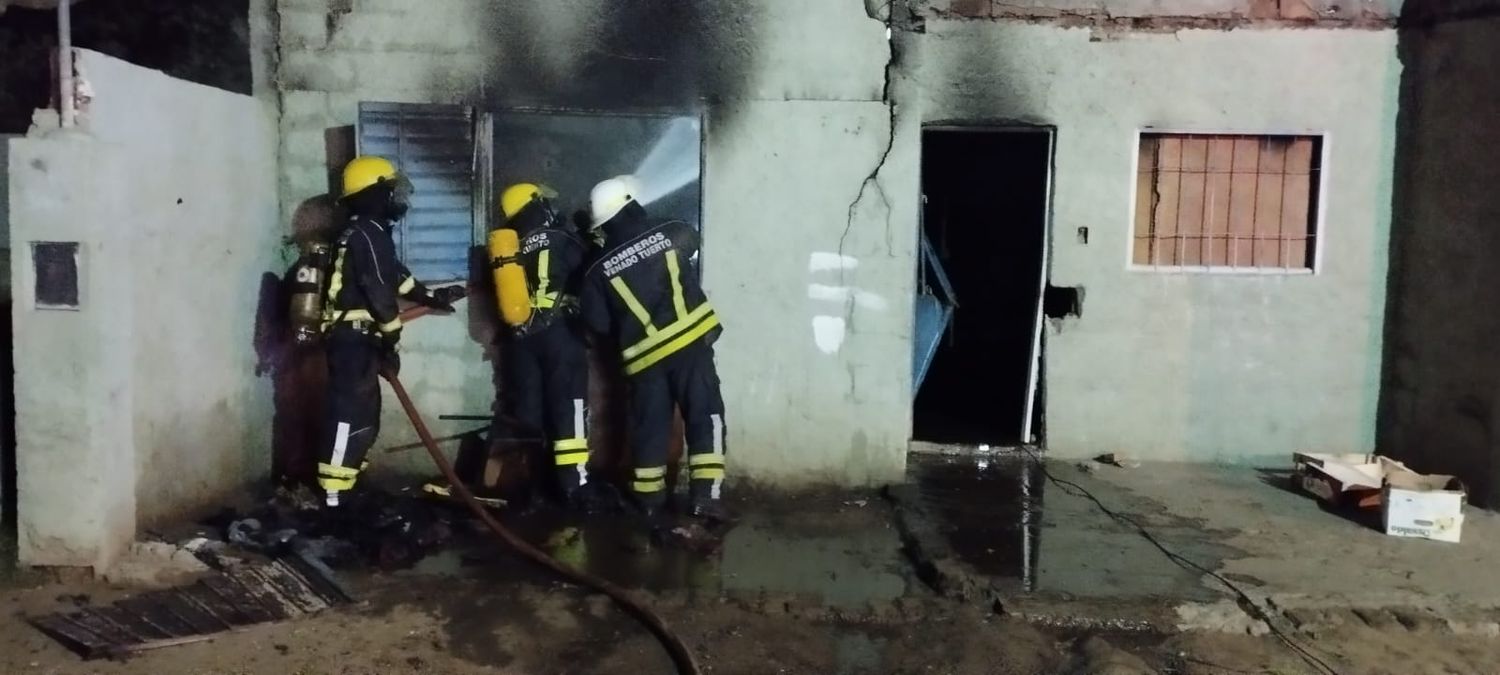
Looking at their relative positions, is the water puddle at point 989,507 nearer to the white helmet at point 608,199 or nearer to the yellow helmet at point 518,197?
the white helmet at point 608,199

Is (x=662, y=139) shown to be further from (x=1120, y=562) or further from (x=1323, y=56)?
(x=1323, y=56)

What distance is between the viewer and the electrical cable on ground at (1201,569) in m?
4.37

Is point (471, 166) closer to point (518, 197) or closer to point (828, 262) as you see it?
point (518, 197)

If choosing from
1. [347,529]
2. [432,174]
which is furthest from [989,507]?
[432,174]

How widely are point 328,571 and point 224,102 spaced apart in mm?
2717

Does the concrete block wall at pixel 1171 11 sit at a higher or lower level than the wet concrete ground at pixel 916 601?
higher

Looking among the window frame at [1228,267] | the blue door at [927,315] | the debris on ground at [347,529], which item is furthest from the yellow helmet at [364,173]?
the window frame at [1228,267]

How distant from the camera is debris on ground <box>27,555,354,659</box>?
4.31 meters

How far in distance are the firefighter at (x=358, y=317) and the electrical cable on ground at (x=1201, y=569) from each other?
4137 millimetres

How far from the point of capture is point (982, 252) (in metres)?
10.5

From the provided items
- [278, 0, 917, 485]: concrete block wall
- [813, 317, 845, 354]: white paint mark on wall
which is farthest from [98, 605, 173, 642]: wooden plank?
[813, 317, 845, 354]: white paint mark on wall

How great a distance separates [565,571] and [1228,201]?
5090 millimetres

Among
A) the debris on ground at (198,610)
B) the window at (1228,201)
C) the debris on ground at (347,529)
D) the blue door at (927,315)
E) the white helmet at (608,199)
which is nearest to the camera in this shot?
the debris on ground at (198,610)

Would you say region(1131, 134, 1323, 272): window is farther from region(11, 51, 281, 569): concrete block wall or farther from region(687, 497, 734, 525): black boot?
region(11, 51, 281, 569): concrete block wall
